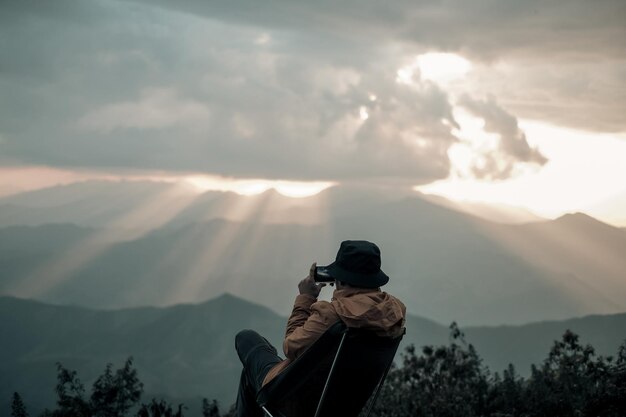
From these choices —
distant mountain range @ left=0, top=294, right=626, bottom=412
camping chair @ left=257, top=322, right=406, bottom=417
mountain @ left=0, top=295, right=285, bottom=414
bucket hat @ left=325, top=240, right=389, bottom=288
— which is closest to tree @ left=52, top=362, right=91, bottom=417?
camping chair @ left=257, top=322, right=406, bottom=417

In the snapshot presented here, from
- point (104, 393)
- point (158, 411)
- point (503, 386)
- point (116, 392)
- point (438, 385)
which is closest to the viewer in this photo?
point (158, 411)

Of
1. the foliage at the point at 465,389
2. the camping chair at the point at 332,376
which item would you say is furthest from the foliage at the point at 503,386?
the camping chair at the point at 332,376

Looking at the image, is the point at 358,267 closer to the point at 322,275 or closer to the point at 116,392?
the point at 322,275

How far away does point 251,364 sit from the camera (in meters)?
4.14

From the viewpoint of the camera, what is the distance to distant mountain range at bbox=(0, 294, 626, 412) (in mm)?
103125

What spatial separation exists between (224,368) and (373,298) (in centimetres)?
12377

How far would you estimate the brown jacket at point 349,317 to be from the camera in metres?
3.50

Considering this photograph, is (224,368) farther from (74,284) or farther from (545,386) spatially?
(545,386)

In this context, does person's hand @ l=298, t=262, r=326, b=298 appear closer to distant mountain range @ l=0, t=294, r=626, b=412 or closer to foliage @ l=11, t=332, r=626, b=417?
foliage @ l=11, t=332, r=626, b=417

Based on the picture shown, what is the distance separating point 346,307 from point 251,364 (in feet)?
3.13

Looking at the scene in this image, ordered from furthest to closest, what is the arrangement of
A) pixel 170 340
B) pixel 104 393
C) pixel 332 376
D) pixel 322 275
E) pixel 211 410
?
pixel 170 340
pixel 104 393
pixel 211 410
pixel 322 275
pixel 332 376

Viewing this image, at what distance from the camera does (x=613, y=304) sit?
120812mm

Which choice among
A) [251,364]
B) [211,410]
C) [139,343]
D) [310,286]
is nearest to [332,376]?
[310,286]

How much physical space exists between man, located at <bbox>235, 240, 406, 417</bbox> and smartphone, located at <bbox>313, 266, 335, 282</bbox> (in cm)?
3
